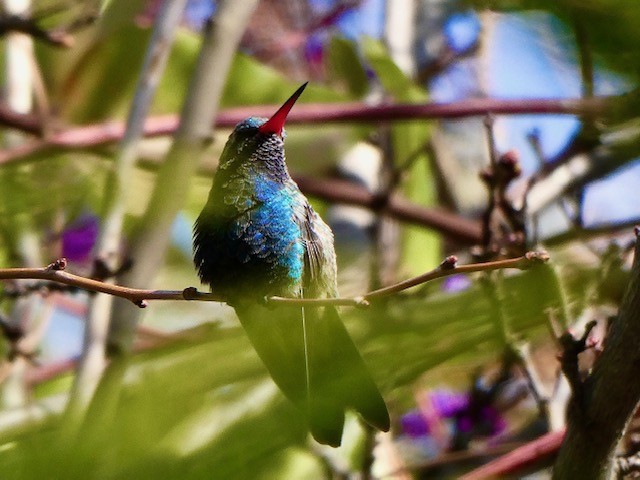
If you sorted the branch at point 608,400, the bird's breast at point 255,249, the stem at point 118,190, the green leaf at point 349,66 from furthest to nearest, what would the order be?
the green leaf at point 349,66 → the stem at point 118,190 → the bird's breast at point 255,249 → the branch at point 608,400

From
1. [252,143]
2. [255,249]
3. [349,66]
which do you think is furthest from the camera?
[349,66]

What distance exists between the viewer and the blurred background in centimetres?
47

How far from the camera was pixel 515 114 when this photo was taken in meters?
2.85

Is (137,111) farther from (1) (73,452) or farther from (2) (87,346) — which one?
(1) (73,452)

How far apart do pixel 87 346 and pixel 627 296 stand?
1387mm

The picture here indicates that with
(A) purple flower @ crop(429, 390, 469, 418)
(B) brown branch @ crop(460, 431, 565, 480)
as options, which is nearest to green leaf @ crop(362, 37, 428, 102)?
(A) purple flower @ crop(429, 390, 469, 418)

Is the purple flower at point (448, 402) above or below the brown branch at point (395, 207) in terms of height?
below

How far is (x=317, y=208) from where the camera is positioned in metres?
3.51

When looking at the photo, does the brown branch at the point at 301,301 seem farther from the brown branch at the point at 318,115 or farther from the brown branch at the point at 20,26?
the brown branch at the point at 318,115

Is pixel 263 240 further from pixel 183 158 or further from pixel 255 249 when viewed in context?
pixel 183 158

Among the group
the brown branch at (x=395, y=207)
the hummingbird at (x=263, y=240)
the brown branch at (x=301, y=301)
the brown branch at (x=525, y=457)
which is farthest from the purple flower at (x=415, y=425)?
the brown branch at (x=301, y=301)

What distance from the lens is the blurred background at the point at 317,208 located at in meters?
0.47

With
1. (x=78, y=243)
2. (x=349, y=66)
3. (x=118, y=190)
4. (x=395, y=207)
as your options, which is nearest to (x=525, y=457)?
(x=118, y=190)

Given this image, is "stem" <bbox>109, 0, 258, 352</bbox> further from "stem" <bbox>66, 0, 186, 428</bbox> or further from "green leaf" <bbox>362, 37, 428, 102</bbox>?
"green leaf" <bbox>362, 37, 428, 102</bbox>
